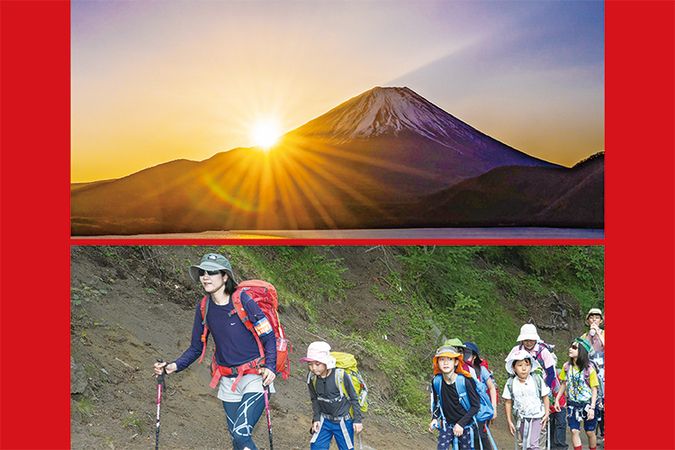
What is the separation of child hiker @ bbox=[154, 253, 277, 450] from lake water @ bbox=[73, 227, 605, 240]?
5.97ft

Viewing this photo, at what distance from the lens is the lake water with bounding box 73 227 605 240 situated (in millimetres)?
7859

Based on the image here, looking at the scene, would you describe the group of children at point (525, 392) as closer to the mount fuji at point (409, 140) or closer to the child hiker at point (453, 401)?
the child hiker at point (453, 401)

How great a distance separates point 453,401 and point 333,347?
459 centimetres

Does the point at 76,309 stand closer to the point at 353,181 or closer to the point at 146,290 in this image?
the point at 146,290

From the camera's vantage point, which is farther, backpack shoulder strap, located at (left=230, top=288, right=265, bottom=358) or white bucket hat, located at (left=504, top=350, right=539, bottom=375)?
white bucket hat, located at (left=504, top=350, right=539, bottom=375)

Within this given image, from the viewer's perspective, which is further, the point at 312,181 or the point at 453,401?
the point at 312,181

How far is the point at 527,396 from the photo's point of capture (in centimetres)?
689

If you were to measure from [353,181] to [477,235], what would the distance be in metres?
1.27

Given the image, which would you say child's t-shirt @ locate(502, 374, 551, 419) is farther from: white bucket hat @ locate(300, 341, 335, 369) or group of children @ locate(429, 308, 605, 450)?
white bucket hat @ locate(300, 341, 335, 369)

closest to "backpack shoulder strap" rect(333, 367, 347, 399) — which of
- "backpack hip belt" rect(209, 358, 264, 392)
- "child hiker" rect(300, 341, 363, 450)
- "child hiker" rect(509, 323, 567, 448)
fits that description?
"child hiker" rect(300, 341, 363, 450)

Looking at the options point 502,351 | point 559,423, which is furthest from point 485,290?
point 559,423

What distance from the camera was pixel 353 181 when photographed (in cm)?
797

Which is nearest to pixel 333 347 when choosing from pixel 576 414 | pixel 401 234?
pixel 401 234

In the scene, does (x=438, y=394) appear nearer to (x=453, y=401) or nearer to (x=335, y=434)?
(x=453, y=401)
